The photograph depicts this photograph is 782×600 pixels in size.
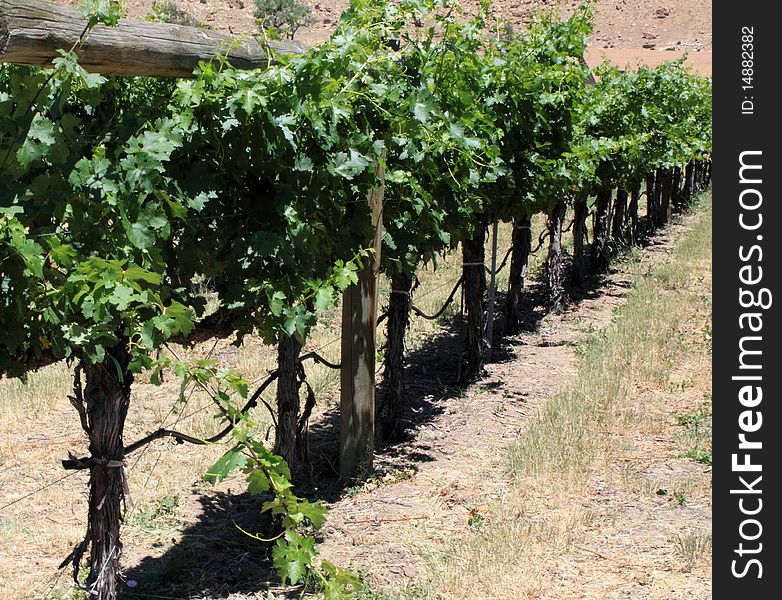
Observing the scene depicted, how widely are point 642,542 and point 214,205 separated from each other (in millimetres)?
2911

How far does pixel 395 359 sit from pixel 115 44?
3552mm

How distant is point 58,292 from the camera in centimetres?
327

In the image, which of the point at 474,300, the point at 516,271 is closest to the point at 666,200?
the point at 516,271

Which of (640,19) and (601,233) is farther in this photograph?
(640,19)

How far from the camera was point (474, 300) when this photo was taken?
8102 mm

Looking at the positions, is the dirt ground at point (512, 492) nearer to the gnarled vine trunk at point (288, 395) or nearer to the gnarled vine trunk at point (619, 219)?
the gnarled vine trunk at point (288, 395)

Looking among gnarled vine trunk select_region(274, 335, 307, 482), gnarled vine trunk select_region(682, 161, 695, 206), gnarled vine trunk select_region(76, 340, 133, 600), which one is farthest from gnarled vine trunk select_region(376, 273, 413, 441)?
gnarled vine trunk select_region(682, 161, 695, 206)

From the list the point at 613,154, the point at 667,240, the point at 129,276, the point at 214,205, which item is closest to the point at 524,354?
the point at 613,154

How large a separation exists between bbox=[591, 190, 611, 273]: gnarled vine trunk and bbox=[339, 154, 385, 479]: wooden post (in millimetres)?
8307

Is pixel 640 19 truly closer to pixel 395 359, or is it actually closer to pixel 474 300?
pixel 474 300

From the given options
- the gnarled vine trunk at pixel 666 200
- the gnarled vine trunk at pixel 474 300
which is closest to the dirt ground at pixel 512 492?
the gnarled vine trunk at pixel 474 300

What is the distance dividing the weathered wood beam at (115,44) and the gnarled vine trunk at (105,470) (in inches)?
48.9

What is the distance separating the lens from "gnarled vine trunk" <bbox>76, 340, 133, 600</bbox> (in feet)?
13.1

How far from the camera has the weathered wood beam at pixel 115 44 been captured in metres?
3.07
